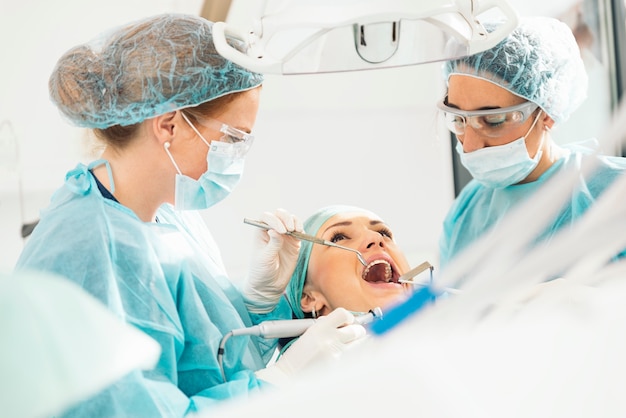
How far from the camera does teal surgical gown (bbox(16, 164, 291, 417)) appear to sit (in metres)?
1.45

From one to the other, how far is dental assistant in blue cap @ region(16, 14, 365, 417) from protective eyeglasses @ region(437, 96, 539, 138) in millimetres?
628

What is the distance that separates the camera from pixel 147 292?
154 centimetres

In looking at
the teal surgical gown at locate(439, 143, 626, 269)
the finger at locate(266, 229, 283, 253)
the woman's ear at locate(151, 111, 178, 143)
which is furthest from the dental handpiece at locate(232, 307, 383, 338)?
the teal surgical gown at locate(439, 143, 626, 269)

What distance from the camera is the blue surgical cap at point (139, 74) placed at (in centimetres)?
172

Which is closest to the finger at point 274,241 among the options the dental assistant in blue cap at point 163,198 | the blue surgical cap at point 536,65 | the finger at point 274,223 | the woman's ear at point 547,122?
the finger at point 274,223

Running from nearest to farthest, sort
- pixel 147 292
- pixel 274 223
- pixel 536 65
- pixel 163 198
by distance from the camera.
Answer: pixel 147 292, pixel 163 198, pixel 274 223, pixel 536 65

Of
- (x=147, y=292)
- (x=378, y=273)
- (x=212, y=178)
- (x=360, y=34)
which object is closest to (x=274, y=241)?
(x=212, y=178)

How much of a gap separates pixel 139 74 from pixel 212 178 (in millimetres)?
297

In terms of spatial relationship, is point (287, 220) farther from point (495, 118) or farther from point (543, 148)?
point (543, 148)

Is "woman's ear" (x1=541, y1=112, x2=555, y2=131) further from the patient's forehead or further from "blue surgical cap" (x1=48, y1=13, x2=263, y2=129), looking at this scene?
"blue surgical cap" (x1=48, y1=13, x2=263, y2=129)

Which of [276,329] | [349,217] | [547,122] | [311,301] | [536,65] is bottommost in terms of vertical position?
[311,301]

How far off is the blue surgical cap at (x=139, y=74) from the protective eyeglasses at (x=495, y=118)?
2.33 feet

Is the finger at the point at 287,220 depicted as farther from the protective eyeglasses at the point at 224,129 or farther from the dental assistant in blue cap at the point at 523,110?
the dental assistant in blue cap at the point at 523,110

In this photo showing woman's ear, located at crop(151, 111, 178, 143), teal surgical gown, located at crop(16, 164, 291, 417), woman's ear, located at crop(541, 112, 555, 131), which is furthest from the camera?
woman's ear, located at crop(541, 112, 555, 131)
